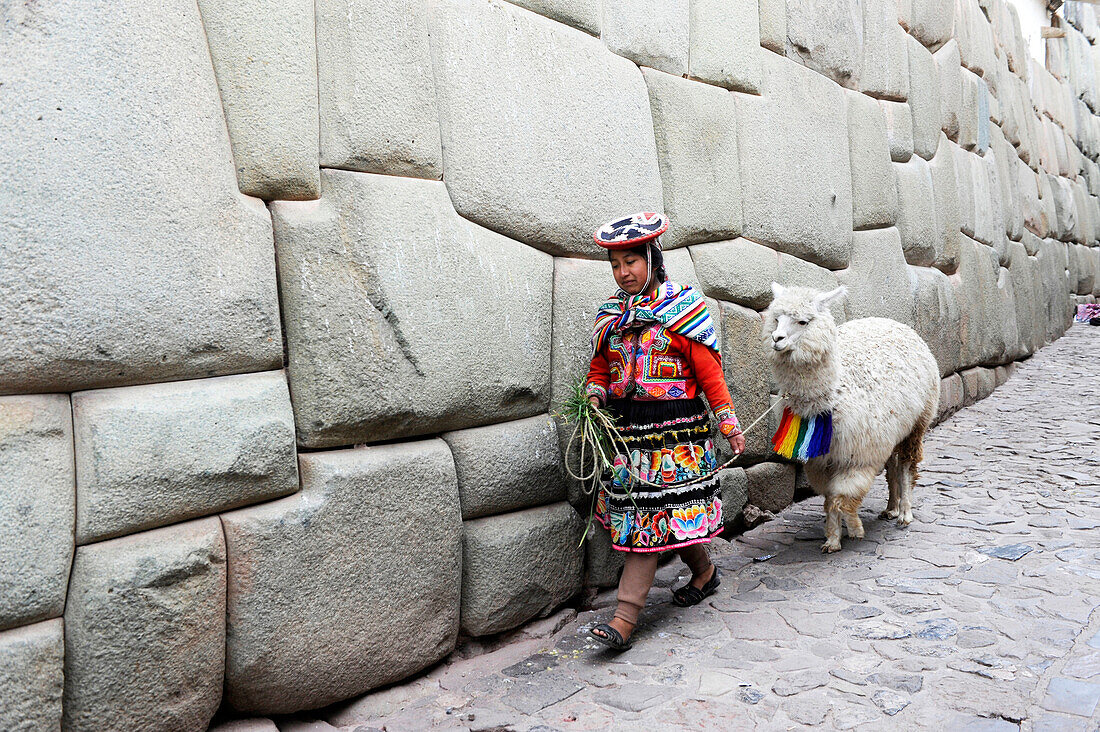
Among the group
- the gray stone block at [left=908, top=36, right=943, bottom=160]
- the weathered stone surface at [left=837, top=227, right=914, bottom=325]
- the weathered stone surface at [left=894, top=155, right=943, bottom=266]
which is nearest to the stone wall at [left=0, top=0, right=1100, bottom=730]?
the weathered stone surface at [left=837, top=227, right=914, bottom=325]

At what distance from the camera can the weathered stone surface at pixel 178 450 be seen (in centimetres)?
182

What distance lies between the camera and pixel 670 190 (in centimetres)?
347

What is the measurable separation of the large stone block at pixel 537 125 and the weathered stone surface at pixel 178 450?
0.92 metres

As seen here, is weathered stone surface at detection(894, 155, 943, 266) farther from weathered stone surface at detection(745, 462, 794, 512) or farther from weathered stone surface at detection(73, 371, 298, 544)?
weathered stone surface at detection(73, 371, 298, 544)

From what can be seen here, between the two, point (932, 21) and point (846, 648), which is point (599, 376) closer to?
point (846, 648)

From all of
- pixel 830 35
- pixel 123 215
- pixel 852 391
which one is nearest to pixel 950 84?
pixel 830 35

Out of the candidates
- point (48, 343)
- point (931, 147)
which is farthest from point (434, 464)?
point (931, 147)

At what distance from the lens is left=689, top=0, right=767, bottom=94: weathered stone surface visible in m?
3.69

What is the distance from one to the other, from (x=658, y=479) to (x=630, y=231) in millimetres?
830

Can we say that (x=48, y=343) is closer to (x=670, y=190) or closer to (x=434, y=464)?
(x=434, y=464)

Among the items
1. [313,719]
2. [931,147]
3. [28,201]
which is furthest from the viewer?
[931,147]

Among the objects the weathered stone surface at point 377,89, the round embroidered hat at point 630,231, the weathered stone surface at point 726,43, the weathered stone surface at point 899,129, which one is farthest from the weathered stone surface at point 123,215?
A: the weathered stone surface at point 899,129

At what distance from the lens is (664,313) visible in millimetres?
2773

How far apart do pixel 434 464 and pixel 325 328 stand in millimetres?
522
